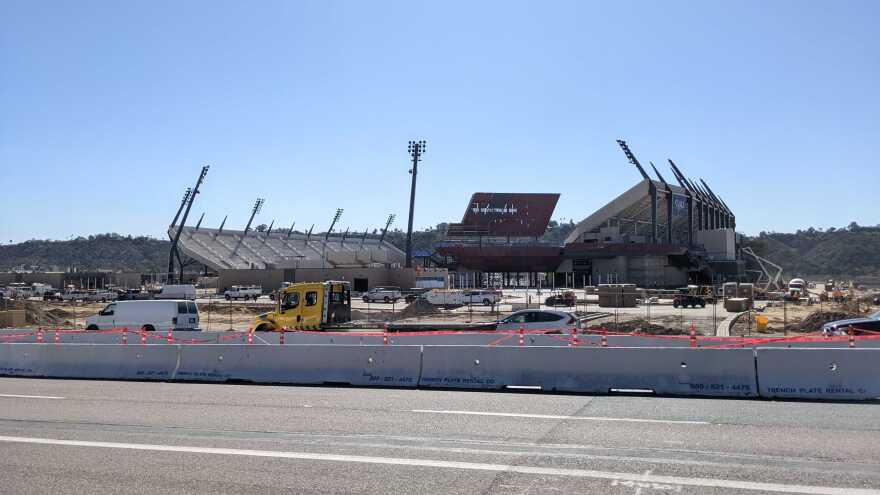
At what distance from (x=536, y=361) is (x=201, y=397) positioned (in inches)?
259

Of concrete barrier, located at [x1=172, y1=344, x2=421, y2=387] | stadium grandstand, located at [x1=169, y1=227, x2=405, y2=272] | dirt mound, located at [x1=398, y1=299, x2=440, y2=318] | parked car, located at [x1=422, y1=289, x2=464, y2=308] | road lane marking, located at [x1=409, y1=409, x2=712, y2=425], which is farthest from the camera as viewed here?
stadium grandstand, located at [x1=169, y1=227, x2=405, y2=272]

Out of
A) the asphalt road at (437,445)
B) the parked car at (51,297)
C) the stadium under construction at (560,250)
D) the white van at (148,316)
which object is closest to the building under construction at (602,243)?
the stadium under construction at (560,250)

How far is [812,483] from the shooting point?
7.52 m

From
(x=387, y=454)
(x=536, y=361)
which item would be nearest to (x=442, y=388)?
(x=536, y=361)

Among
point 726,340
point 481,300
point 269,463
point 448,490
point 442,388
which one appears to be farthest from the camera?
point 481,300

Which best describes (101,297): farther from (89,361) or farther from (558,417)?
(558,417)

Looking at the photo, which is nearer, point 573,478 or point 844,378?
point 573,478

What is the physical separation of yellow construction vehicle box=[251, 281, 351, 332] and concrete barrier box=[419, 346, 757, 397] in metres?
13.3

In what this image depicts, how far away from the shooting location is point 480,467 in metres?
8.41

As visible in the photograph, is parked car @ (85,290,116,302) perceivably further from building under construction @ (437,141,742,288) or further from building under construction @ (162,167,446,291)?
building under construction @ (437,141,742,288)

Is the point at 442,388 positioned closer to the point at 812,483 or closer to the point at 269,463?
the point at 269,463

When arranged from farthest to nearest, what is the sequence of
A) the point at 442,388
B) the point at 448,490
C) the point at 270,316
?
the point at 270,316, the point at 442,388, the point at 448,490

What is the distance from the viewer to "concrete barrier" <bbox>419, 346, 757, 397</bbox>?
45.9 feet

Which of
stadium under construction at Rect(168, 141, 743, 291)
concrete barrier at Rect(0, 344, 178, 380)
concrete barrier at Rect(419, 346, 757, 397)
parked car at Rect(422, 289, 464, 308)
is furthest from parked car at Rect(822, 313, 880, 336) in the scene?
stadium under construction at Rect(168, 141, 743, 291)
